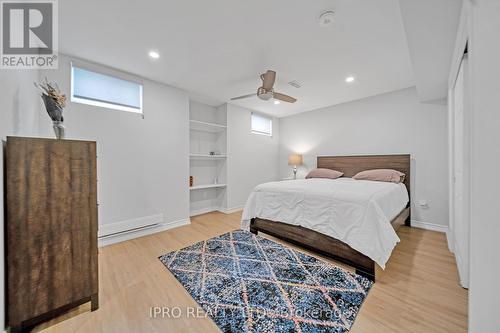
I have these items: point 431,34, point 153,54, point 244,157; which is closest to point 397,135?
point 431,34

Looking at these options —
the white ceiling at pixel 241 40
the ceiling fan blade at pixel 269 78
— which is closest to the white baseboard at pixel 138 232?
the white ceiling at pixel 241 40

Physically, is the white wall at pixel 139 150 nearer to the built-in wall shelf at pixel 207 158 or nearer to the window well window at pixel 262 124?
the built-in wall shelf at pixel 207 158

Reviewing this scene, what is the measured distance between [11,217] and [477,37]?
9.11 ft

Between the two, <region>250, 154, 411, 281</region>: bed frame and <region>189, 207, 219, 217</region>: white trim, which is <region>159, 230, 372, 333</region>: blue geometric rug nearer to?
<region>250, 154, 411, 281</region>: bed frame

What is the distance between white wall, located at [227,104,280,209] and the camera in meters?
4.35

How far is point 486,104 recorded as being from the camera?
34.8 inches

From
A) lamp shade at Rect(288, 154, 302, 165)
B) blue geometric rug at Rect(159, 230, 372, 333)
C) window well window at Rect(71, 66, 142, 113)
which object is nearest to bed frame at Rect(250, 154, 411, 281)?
blue geometric rug at Rect(159, 230, 372, 333)

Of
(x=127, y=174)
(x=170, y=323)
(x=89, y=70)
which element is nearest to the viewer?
(x=170, y=323)

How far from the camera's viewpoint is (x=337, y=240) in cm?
203

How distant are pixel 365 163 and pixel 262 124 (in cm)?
266

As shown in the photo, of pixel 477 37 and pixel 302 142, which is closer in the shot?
pixel 477 37

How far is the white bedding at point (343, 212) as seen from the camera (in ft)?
5.91

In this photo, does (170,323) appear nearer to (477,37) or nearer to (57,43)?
(477,37)

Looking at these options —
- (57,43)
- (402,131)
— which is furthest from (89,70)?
(402,131)
